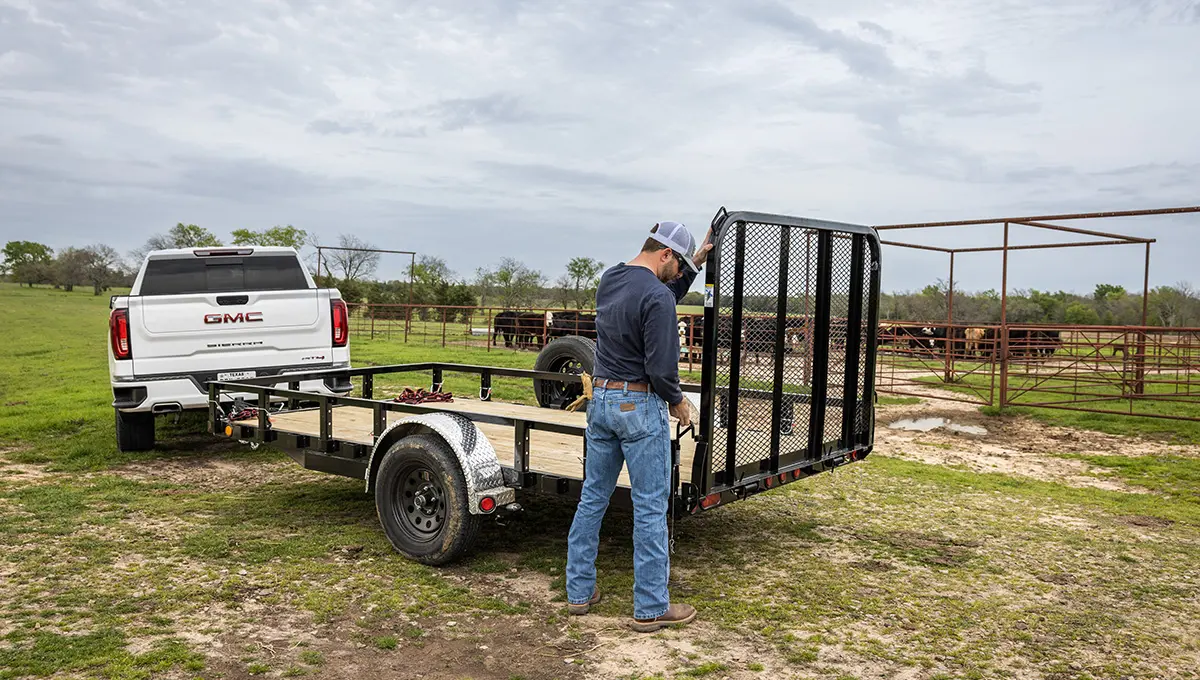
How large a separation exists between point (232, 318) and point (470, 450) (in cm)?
443

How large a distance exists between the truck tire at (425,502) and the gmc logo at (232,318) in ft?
12.4

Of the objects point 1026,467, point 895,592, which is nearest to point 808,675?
point 895,592

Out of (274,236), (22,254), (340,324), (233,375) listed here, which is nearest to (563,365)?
(340,324)

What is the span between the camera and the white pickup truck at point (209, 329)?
8.03 meters

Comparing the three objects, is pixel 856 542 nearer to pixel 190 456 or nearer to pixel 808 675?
pixel 808 675

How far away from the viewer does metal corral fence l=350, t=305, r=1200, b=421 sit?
42.7ft

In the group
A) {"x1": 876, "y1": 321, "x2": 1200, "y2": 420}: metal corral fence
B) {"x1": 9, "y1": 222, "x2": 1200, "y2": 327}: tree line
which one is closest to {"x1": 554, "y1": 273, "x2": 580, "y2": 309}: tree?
{"x1": 9, "y1": 222, "x2": 1200, "y2": 327}: tree line

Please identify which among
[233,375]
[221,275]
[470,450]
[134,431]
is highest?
[221,275]

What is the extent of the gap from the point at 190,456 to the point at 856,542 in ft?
21.4

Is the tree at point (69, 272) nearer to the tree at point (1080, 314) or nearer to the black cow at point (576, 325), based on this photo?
the black cow at point (576, 325)

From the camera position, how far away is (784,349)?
17.1ft

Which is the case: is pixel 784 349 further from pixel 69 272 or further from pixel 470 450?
pixel 69 272

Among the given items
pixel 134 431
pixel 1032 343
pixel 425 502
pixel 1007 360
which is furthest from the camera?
pixel 1032 343

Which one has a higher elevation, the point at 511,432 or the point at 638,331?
the point at 638,331
